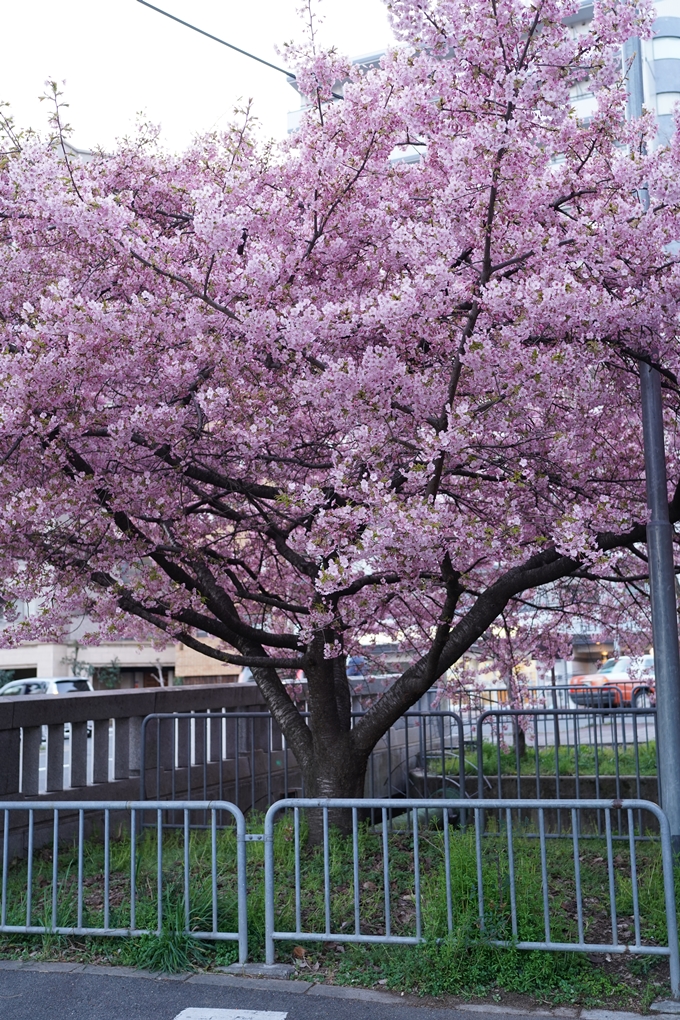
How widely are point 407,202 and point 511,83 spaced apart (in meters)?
1.88

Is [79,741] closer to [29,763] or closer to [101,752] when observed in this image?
[101,752]

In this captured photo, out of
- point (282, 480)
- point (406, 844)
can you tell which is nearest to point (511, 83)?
point (282, 480)

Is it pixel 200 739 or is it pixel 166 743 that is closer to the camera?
pixel 166 743

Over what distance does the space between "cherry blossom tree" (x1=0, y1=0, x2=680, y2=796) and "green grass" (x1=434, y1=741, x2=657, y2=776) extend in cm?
467

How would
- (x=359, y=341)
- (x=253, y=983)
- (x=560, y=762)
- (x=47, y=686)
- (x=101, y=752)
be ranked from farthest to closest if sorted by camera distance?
(x=47, y=686) < (x=560, y=762) < (x=101, y=752) < (x=359, y=341) < (x=253, y=983)

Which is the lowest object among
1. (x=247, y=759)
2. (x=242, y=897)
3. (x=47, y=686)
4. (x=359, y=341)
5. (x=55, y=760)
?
(x=242, y=897)

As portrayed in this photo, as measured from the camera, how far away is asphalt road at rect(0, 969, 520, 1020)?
532 cm

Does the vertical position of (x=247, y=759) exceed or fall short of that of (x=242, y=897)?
it exceeds it

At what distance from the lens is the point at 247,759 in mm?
13008

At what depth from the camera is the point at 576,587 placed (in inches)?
486

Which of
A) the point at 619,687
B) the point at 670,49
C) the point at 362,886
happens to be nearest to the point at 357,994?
the point at 362,886

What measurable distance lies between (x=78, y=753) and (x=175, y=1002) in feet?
16.3

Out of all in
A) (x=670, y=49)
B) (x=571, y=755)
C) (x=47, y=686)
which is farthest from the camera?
(x=47, y=686)

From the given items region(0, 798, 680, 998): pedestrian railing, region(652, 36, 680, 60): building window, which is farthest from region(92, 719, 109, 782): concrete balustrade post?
region(652, 36, 680, 60): building window
